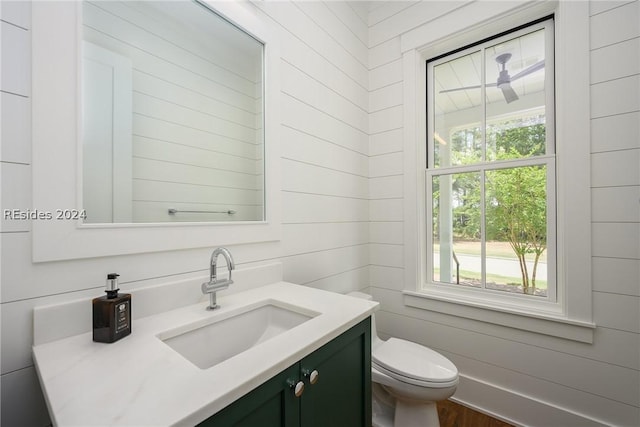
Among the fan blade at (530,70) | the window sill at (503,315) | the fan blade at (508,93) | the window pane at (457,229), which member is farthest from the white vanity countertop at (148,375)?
the fan blade at (530,70)

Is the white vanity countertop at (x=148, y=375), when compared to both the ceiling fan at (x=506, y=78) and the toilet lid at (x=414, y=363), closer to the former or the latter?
the toilet lid at (x=414, y=363)

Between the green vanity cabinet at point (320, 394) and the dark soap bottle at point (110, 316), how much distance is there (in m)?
0.40

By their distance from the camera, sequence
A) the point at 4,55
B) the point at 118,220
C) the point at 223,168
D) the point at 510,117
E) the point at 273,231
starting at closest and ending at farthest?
1. the point at 4,55
2. the point at 118,220
3. the point at 223,168
4. the point at 273,231
5. the point at 510,117

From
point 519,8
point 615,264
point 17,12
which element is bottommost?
point 615,264

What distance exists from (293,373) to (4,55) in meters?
1.07

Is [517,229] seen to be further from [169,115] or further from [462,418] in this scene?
[169,115]

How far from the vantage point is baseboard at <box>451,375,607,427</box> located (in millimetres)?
1377

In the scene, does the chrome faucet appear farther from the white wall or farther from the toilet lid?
the toilet lid

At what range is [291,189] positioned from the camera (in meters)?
1.44

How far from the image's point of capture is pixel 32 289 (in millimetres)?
691

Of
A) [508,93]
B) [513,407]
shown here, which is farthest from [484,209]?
[513,407]

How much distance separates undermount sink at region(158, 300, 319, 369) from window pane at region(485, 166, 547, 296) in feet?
4.42

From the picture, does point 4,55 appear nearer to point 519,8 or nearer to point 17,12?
point 17,12

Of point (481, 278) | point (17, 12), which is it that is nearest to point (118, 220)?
point (17, 12)
